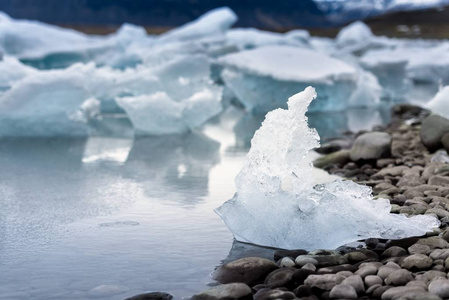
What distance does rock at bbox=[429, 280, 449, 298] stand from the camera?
2387mm

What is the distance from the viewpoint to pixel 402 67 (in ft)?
46.6

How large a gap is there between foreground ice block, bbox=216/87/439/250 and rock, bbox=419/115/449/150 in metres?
2.59

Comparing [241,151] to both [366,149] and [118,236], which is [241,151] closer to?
[366,149]

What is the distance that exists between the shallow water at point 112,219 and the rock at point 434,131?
150cm

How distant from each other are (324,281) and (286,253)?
1.42ft

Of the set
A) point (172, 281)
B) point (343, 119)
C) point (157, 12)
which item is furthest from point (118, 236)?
point (157, 12)

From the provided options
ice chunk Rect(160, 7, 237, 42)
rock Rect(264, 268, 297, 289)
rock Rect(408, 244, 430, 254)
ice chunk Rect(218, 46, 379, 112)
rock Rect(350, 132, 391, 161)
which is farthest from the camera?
ice chunk Rect(160, 7, 237, 42)

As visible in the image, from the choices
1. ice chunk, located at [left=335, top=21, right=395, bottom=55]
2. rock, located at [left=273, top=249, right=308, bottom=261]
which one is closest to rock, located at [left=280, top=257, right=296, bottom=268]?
rock, located at [left=273, top=249, right=308, bottom=261]

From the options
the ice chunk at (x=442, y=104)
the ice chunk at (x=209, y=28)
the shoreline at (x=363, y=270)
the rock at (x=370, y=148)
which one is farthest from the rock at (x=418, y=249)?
the ice chunk at (x=209, y=28)

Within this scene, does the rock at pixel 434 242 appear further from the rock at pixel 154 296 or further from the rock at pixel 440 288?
the rock at pixel 154 296

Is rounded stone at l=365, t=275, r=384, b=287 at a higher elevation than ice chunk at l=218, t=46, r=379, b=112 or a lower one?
lower

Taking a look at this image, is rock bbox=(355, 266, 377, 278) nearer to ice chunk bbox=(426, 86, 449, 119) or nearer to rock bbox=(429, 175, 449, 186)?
rock bbox=(429, 175, 449, 186)

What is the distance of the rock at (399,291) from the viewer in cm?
238

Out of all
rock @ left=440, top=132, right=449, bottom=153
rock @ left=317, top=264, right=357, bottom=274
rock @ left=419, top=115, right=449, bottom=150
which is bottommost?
rock @ left=317, top=264, right=357, bottom=274
